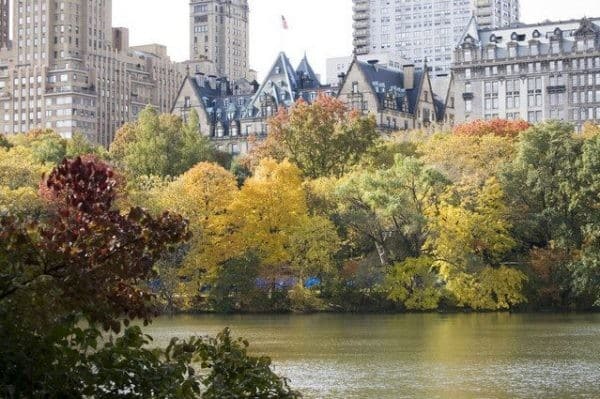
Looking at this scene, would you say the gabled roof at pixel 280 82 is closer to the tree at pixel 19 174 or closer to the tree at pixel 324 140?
the tree at pixel 324 140

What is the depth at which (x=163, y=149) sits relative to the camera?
123250 millimetres

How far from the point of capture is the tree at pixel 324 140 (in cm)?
11006

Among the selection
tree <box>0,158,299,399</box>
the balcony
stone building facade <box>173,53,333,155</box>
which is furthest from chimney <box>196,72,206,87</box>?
tree <box>0,158,299,399</box>

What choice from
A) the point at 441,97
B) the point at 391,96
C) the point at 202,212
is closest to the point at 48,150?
the point at 202,212

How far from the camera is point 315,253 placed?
86.6 m

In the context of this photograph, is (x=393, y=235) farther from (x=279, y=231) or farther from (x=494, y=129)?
(x=494, y=129)

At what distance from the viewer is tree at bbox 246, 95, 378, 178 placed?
11006 cm

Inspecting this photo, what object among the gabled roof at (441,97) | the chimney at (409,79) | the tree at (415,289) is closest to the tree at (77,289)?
the tree at (415,289)

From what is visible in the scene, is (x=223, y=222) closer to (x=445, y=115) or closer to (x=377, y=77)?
(x=377, y=77)

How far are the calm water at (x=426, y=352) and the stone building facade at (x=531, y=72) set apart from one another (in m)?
103

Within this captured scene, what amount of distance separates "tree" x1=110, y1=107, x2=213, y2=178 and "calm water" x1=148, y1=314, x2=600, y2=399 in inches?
1611

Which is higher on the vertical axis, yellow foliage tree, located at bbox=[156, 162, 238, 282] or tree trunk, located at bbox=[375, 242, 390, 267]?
yellow foliage tree, located at bbox=[156, 162, 238, 282]

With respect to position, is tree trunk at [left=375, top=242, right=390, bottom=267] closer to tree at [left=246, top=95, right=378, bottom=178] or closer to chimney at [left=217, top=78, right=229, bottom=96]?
tree at [left=246, top=95, right=378, bottom=178]

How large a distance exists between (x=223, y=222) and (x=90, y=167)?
2481 inches
